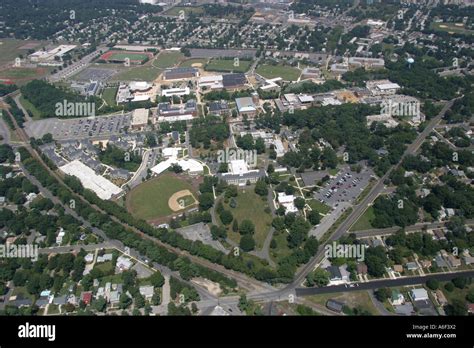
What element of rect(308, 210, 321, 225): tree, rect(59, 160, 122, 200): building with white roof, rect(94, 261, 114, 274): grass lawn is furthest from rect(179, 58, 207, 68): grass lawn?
rect(94, 261, 114, 274): grass lawn

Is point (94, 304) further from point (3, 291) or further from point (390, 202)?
point (390, 202)

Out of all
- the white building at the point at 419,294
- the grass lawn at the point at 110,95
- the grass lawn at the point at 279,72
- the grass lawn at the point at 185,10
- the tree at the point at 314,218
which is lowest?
the grass lawn at the point at 110,95

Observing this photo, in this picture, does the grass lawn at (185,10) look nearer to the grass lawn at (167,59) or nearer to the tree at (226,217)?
the grass lawn at (167,59)

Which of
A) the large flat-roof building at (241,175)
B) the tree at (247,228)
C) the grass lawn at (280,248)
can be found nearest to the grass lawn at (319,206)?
the grass lawn at (280,248)

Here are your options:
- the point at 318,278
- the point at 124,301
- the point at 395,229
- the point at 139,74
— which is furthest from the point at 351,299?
the point at 139,74

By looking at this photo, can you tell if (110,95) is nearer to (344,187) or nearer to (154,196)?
(154,196)

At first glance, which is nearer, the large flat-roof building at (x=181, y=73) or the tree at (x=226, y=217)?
the tree at (x=226, y=217)
